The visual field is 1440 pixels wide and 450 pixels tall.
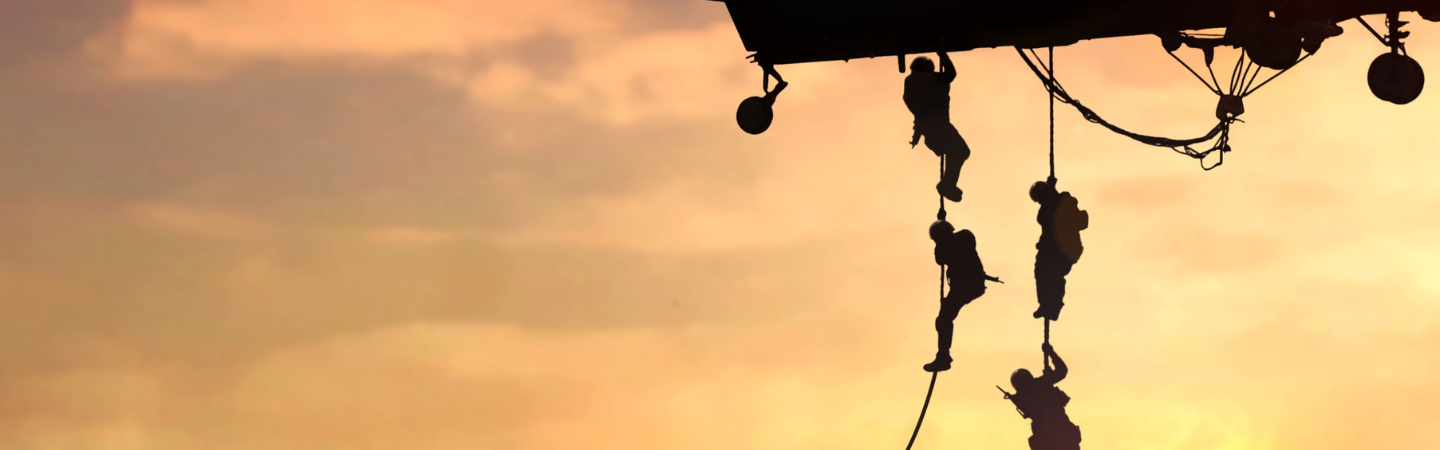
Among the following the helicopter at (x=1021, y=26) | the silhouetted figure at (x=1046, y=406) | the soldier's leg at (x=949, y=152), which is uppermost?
the helicopter at (x=1021, y=26)

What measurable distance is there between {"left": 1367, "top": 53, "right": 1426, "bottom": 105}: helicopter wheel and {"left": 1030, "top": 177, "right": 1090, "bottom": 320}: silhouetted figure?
393 cm

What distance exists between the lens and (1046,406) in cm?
2262

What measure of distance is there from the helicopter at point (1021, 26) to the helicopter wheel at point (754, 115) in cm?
1

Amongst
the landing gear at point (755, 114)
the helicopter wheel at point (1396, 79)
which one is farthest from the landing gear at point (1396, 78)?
the landing gear at point (755, 114)

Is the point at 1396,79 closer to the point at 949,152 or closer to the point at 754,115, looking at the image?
the point at 949,152

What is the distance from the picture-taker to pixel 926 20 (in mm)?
23734

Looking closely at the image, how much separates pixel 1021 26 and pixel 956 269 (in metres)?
3.59

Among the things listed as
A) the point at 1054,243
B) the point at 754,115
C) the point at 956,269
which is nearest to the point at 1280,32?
the point at 1054,243

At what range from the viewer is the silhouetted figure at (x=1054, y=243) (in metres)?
22.3

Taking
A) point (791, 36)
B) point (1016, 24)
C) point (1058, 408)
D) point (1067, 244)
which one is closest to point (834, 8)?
point (791, 36)

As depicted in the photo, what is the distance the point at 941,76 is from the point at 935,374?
3951 millimetres

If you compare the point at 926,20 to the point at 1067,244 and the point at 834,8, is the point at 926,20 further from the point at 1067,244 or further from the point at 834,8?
the point at 1067,244

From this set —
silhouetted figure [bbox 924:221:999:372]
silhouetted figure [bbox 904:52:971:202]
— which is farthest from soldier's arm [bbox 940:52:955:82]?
silhouetted figure [bbox 924:221:999:372]

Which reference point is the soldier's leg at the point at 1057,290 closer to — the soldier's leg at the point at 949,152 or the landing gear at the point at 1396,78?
the soldier's leg at the point at 949,152
